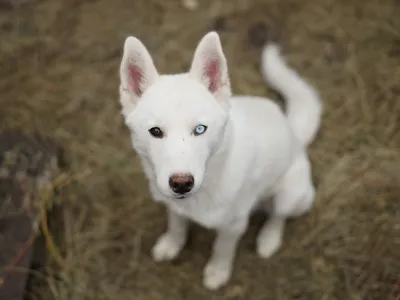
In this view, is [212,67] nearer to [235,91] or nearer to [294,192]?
[294,192]

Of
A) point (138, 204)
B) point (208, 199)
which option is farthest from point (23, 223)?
point (208, 199)

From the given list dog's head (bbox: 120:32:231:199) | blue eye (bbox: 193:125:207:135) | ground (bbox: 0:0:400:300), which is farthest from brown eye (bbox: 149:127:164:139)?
ground (bbox: 0:0:400:300)

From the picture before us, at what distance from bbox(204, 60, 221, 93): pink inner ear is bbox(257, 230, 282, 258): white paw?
3.84 feet

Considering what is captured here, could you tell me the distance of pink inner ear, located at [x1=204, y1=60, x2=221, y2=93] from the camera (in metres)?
1.76

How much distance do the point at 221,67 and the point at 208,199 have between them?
60 cm

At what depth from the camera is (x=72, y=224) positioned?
9.30 ft

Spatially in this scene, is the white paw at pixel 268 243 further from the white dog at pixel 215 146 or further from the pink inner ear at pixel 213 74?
the pink inner ear at pixel 213 74

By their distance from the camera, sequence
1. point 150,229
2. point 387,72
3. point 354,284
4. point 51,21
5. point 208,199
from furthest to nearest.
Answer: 1. point 51,21
2. point 387,72
3. point 150,229
4. point 354,284
5. point 208,199

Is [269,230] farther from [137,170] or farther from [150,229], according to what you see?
[137,170]

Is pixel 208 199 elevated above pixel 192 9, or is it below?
below

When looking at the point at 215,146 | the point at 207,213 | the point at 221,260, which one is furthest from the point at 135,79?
the point at 221,260

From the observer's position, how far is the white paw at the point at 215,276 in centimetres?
258

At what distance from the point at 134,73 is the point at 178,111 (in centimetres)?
25

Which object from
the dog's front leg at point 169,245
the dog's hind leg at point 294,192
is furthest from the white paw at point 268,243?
the dog's front leg at point 169,245
